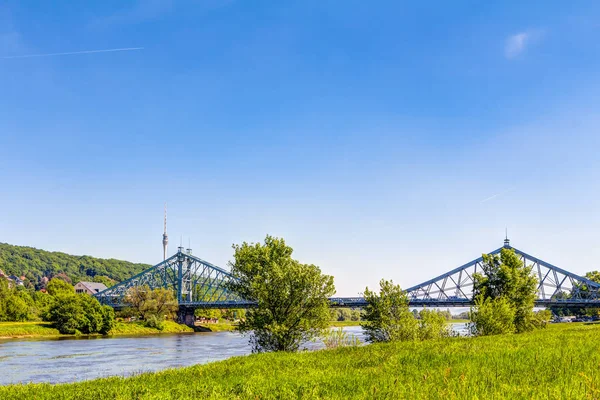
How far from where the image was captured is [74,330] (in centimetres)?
8300

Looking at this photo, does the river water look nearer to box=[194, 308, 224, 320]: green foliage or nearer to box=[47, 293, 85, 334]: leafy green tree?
box=[47, 293, 85, 334]: leafy green tree

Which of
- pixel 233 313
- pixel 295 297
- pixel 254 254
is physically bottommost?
pixel 233 313

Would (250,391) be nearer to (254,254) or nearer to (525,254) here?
(254,254)

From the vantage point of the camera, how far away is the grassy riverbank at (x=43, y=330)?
2908 inches

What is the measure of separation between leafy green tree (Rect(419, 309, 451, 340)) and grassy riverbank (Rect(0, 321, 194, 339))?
62111 mm

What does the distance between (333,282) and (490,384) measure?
25.7 metres

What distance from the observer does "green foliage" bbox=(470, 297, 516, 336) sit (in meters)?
34.2

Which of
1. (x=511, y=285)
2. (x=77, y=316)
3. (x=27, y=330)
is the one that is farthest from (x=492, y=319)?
(x=77, y=316)

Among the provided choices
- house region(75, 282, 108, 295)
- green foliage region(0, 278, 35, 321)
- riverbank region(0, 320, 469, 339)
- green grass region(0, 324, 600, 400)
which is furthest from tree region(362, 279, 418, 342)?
house region(75, 282, 108, 295)

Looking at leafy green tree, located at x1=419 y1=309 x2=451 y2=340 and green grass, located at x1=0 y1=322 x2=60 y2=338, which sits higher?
leafy green tree, located at x1=419 y1=309 x2=451 y2=340

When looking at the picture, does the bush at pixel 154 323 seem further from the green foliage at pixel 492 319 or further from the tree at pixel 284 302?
the green foliage at pixel 492 319

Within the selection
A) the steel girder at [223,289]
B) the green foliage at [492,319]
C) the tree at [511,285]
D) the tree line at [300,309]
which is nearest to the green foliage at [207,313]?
the steel girder at [223,289]

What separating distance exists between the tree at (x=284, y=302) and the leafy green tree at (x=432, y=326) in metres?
6.71

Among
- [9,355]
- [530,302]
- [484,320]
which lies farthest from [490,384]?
[9,355]
